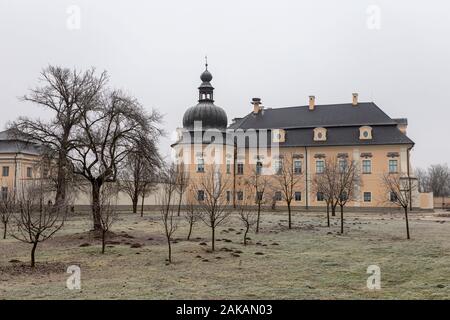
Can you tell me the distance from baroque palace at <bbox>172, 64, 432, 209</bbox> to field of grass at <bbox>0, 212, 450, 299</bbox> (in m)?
28.8

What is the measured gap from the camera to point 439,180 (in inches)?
4070

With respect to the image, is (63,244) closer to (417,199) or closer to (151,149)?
(151,149)

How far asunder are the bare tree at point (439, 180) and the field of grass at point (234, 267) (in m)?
84.9

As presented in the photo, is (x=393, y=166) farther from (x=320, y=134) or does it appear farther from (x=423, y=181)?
(x=423, y=181)

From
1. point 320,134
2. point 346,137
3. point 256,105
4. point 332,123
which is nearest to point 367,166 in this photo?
point 346,137

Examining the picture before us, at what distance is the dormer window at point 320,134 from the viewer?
52531mm

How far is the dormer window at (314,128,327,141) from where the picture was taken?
172 feet

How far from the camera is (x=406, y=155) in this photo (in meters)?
49.3

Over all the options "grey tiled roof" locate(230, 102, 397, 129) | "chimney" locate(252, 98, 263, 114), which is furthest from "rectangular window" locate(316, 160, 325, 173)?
"chimney" locate(252, 98, 263, 114)

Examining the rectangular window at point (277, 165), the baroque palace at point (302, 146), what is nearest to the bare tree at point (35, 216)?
the baroque palace at point (302, 146)

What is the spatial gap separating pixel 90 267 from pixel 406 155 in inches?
1686

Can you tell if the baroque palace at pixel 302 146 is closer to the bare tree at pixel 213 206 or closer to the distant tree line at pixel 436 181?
the bare tree at pixel 213 206

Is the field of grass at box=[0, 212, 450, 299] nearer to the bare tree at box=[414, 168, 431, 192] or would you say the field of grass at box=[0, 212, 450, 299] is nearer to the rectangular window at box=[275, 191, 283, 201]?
the rectangular window at box=[275, 191, 283, 201]
